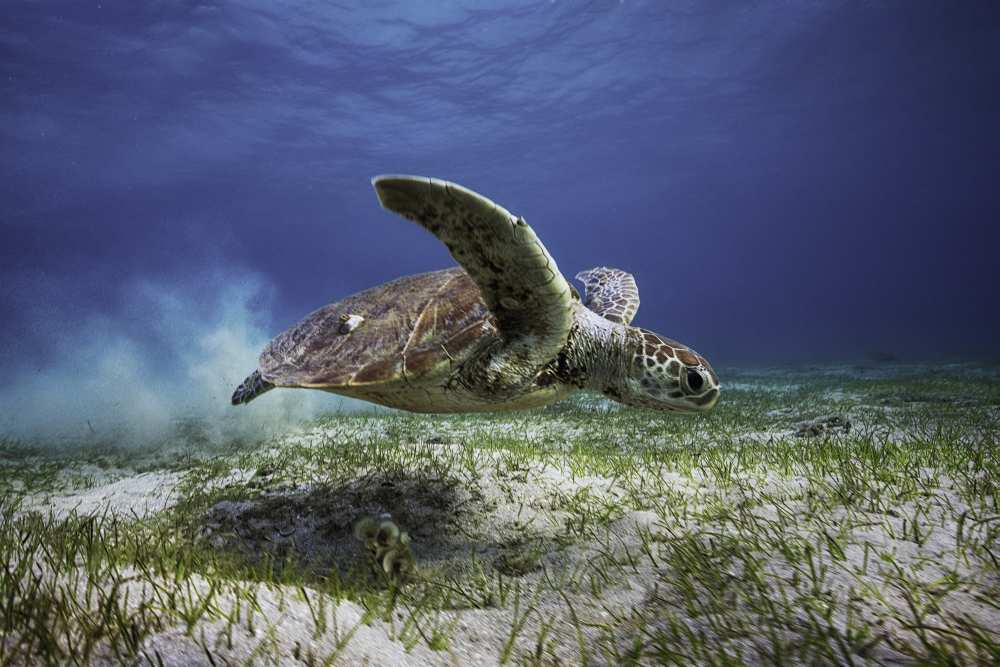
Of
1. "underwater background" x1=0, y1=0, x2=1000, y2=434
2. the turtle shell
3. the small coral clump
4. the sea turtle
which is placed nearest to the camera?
the small coral clump

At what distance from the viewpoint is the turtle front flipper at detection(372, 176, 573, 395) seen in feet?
8.05

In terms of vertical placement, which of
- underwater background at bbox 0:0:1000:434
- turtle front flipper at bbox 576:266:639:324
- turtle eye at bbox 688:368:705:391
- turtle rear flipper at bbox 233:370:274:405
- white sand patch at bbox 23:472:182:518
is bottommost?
white sand patch at bbox 23:472:182:518

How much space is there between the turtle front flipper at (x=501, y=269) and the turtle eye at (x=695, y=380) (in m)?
0.90

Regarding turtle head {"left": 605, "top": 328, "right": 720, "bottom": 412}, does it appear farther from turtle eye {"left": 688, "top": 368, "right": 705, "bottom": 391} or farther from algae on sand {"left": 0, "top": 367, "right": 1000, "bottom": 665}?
algae on sand {"left": 0, "top": 367, "right": 1000, "bottom": 665}

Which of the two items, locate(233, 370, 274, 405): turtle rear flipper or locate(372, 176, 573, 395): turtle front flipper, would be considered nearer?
locate(372, 176, 573, 395): turtle front flipper

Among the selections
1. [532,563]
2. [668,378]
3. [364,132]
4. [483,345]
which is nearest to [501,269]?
[483,345]

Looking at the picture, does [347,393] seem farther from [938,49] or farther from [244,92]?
[938,49]

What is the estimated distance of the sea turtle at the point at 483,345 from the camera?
2.70m

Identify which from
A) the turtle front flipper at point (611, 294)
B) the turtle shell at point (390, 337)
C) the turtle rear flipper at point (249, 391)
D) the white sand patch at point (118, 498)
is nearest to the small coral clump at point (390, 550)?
the turtle shell at point (390, 337)

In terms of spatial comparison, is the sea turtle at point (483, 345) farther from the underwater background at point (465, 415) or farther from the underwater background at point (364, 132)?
the underwater background at point (364, 132)

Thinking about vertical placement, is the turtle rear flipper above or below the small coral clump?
above

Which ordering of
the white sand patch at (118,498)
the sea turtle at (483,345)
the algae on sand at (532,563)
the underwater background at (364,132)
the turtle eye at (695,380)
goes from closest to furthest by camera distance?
the algae on sand at (532,563) → the sea turtle at (483,345) → the turtle eye at (695,380) → the white sand patch at (118,498) → the underwater background at (364,132)

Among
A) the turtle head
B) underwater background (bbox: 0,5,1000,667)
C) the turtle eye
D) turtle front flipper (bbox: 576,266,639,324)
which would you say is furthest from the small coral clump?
turtle front flipper (bbox: 576,266,639,324)

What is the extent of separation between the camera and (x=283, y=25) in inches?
917
